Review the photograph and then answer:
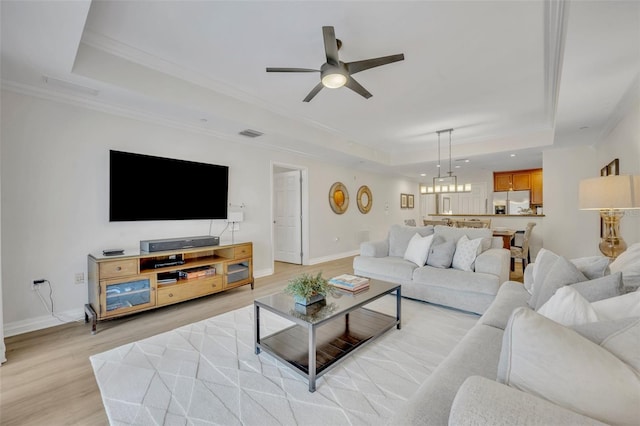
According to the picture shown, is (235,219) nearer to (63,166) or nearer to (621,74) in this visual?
(63,166)

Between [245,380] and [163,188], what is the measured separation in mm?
2636

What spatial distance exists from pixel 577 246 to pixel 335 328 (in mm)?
5296

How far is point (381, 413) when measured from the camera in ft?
5.16

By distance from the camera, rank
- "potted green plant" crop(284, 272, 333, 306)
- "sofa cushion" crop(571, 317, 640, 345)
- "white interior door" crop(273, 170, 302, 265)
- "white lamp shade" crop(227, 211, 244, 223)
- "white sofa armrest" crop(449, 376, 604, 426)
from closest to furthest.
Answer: "white sofa armrest" crop(449, 376, 604, 426) < "sofa cushion" crop(571, 317, 640, 345) < "potted green plant" crop(284, 272, 333, 306) < "white lamp shade" crop(227, 211, 244, 223) < "white interior door" crop(273, 170, 302, 265)

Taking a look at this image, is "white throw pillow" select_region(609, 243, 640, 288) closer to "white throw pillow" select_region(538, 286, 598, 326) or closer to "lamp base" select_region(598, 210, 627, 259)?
"white throw pillow" select_region(538, 286, 598, 326)

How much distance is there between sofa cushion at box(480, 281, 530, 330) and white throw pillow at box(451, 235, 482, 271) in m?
0.77

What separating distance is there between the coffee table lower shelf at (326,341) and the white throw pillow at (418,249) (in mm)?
1151

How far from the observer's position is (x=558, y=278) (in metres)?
1.66

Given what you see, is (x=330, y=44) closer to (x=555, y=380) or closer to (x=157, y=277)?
(x=555, y=380)

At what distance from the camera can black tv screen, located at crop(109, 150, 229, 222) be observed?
3139 mm

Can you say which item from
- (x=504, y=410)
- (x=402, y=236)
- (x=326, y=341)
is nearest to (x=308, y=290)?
(x=326, y=341)

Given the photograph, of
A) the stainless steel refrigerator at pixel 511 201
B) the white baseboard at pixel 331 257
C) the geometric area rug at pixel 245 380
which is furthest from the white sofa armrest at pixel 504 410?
the stainless steel refrigerator at pixel 511 201

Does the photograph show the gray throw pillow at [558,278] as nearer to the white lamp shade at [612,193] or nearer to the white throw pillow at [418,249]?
the white lamp shade at [612,193]

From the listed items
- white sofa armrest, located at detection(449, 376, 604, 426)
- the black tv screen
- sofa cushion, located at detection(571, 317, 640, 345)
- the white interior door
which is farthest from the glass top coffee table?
the white interior door
